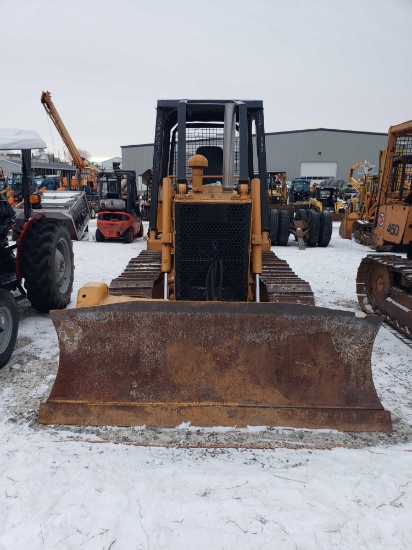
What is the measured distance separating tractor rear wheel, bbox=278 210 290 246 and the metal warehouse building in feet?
116

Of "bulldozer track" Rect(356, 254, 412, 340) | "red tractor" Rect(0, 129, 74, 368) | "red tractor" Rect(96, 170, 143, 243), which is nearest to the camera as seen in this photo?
"red tractor" Rect(0, 129, 74, 368)

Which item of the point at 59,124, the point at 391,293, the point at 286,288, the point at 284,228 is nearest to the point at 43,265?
the point at 286,288

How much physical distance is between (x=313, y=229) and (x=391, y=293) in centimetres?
825

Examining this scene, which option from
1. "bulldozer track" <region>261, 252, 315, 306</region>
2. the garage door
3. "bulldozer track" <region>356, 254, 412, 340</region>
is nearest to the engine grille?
"bulldozer track" <region>261, 252, 315, 306</region>

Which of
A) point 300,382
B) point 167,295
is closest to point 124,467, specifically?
point 300,382

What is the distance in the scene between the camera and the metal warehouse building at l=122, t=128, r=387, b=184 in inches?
1875

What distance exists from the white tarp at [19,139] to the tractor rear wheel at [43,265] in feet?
3.47

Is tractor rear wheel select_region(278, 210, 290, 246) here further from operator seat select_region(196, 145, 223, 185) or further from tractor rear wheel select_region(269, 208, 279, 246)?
operator seat select_region(196, 145, 223, 185)

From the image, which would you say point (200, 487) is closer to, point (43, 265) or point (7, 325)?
point (7, 325)

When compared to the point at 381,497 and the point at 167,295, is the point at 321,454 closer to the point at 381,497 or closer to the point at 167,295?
the point at 381,497

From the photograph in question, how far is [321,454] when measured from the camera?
9.53 feet

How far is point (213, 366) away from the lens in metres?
3.29

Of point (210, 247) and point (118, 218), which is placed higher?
point (210, 247)

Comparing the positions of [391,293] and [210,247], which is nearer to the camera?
[210,247]
